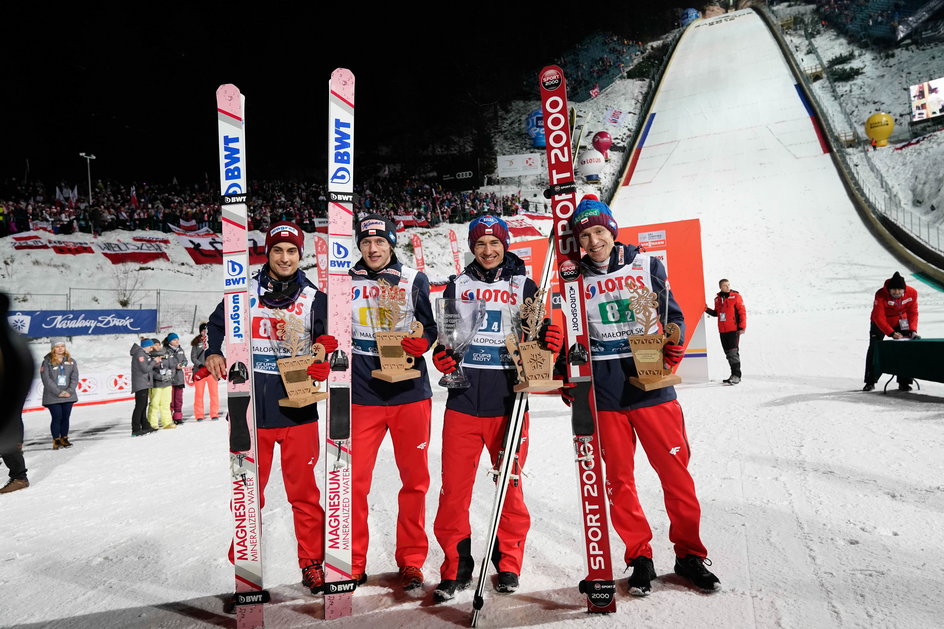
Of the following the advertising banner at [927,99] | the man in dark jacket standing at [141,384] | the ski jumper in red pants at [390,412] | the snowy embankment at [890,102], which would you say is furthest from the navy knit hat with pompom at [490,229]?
the advertising banner at [927,99]

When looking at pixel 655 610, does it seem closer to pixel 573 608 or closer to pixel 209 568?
pixel 573 608

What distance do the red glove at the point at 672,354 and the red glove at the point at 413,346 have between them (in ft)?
4.26

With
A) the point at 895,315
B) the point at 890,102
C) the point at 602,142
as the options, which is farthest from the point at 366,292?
the point at 890,102

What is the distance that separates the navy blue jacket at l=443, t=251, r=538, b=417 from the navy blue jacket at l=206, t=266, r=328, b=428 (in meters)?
0.75

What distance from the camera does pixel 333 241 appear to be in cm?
292

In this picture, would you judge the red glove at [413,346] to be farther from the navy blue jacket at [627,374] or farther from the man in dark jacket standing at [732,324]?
the man in dark jacket standing at [732,324]

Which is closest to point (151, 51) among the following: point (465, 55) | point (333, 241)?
point (465, 55)

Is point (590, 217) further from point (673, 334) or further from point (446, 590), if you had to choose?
point (446, 590)

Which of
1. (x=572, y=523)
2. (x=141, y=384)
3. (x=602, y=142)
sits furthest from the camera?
(x=602, y=142)

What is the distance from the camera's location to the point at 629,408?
9.68ft

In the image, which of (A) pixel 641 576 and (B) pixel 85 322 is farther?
(B) pixel 85 322

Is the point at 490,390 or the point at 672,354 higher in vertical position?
the point at 672,354

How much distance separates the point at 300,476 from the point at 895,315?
7915 millimetres

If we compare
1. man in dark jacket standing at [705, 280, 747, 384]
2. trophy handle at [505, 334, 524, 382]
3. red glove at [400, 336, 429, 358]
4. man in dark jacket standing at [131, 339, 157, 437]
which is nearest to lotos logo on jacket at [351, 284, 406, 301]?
red glove at [400, 336, 429, 358]
